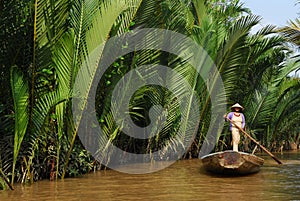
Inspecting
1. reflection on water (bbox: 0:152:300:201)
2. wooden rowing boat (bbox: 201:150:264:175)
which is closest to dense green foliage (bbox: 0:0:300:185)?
reflection on water (bbox: 0:152:300:201)

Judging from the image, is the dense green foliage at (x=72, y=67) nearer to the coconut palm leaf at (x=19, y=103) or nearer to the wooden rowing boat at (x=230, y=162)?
the coconut palm leaf at (x=19, y=103)

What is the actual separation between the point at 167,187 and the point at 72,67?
2.57m

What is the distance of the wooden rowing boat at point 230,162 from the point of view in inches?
346

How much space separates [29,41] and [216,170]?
4230 mm

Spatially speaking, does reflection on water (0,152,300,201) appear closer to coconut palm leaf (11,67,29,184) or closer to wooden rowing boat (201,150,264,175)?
wooden rowing boat (201,150,264,175)

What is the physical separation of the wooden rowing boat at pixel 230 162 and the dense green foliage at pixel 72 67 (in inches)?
83.0

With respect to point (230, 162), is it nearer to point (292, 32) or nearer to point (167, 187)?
point (167, 187)

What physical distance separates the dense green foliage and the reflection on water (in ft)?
1.67

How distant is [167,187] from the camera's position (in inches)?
313

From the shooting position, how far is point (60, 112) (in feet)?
26.1

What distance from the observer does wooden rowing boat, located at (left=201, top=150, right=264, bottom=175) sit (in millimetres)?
8781

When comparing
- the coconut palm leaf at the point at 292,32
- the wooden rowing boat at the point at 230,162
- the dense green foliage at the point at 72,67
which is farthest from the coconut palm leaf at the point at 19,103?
the coconut palm leaf at the point at 292,32

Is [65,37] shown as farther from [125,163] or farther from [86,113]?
[125,163]

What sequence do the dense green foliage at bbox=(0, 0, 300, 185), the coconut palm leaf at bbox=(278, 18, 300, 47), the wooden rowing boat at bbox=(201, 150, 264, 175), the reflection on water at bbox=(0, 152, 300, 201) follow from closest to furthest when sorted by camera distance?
the reflection on water at bbox=(0, 152, 300, 201) < the dense green foliage at bbox=(0, 0, 300, 185) < the wooden rowing boat at bbox=(201, 150, 264, 175) < the coconut palm leaf at bbox=(278, 18, 300, 47)
